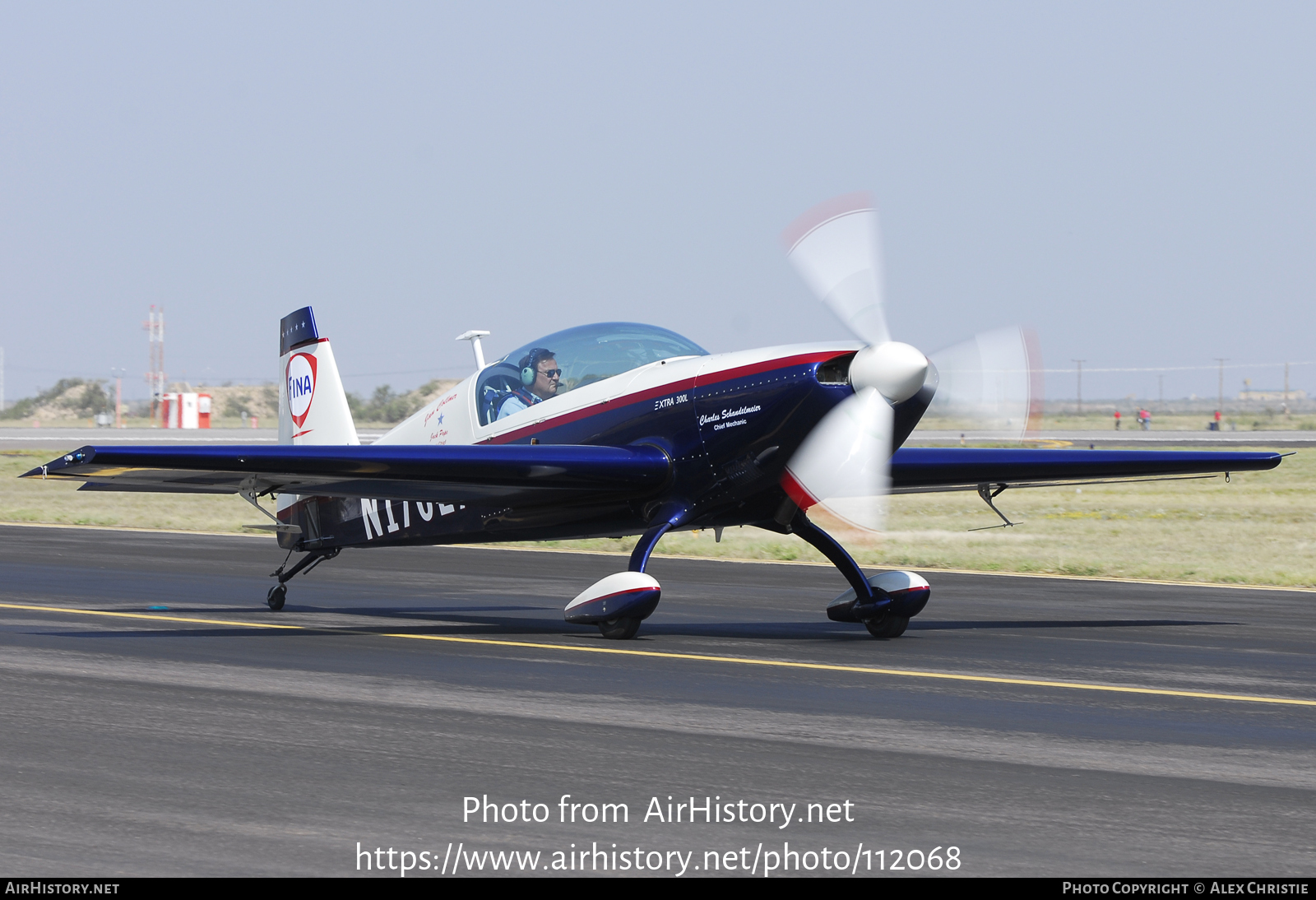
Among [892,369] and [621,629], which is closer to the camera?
[892,369]

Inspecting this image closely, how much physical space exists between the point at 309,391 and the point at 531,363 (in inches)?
145

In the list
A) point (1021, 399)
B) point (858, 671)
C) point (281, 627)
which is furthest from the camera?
point (281, 627)

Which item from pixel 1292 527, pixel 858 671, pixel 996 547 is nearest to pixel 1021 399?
pixel 858 671

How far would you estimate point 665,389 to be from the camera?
12.9m

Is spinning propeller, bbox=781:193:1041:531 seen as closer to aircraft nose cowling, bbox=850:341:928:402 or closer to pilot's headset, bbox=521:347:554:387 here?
aircraft nose cowling, bbox=850:341:928:402

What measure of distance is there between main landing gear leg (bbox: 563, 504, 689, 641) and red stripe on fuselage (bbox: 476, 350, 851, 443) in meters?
0.99

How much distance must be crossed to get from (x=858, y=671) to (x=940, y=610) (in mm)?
5388

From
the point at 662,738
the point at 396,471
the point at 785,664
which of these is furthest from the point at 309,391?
the point at 662,738

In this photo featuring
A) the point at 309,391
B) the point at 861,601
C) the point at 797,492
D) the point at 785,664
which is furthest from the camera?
the point at 309,391

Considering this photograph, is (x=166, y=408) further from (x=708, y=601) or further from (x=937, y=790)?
(x=937, y=790)

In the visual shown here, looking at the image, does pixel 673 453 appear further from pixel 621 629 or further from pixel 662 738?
pixel 662 738

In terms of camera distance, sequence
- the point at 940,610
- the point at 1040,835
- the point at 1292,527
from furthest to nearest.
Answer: the point at 1292,527 → the point at 940,610 → the point at 1040,835

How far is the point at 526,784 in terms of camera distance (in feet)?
22.2

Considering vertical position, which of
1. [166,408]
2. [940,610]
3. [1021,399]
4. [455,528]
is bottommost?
[166,408]
